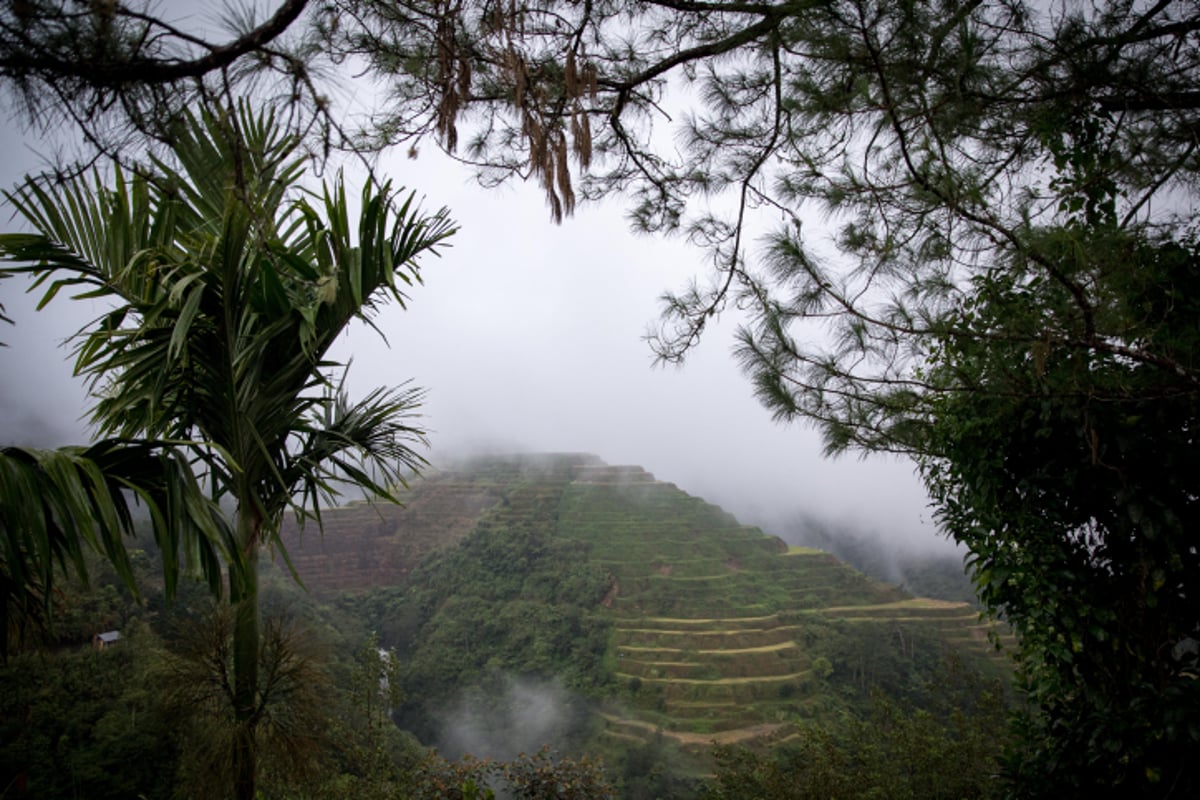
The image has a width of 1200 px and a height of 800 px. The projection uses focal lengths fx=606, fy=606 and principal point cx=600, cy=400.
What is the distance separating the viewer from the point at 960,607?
25.9 meters

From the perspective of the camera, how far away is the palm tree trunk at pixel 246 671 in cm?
168

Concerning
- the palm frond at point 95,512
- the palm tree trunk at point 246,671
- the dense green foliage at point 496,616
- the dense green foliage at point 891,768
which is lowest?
the dense green foliage at point 496,616

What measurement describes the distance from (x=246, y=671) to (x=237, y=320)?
1005mm

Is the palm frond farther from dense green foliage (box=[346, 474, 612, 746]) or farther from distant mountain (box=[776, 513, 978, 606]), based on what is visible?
distant mountain (box=[776, 513, 978, 606])

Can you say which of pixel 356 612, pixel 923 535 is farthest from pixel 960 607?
pixel 356 612

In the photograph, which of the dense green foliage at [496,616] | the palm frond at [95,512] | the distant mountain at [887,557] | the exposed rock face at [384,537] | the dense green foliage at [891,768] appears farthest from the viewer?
the distant mountain at [887,557]

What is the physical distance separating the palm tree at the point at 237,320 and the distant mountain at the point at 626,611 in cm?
1666

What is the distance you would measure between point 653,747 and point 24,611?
20.6m

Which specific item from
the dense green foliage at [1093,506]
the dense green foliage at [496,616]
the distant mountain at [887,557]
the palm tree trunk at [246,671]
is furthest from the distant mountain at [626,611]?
the palm tree trunk at [246,671]

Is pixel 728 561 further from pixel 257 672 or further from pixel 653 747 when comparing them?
pixel 257 672

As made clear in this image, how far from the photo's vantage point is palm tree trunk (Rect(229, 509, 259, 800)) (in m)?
1.68

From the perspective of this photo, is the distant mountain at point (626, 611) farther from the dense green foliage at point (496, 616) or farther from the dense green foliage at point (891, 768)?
the dense green foliage at point (891, 768)

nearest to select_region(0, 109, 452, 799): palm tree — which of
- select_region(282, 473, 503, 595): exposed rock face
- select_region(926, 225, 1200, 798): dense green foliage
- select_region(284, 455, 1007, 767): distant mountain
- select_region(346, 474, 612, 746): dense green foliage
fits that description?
select_region(926, 225, 1200, 798): dense green foliage

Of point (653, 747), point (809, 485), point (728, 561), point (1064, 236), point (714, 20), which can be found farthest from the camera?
point (809, 485)
